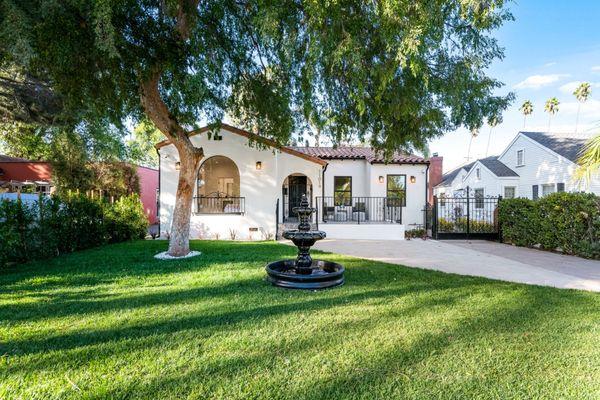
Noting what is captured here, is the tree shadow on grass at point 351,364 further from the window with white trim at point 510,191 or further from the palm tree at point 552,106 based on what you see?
the palm tree at point 552,106

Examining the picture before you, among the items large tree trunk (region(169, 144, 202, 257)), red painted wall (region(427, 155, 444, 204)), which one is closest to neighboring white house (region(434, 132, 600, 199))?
red painted wall (region(427, 155, 444, 204))

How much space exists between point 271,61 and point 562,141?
17390mm

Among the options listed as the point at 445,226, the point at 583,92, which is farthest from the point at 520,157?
the point at 583,92

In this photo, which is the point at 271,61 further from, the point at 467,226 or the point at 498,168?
the point at 498,168

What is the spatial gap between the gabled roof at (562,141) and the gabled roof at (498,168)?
87.0 inches

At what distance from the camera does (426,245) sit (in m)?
10.6

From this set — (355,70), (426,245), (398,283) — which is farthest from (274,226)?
(355,70)

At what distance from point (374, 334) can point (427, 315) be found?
0.98m

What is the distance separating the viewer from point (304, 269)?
18.3 ft

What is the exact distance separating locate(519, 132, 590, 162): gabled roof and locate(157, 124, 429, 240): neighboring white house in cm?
699

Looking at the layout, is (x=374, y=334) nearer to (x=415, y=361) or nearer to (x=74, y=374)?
(x=415, y=361)

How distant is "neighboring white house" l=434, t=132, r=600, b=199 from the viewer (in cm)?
1555

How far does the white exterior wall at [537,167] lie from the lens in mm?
15359

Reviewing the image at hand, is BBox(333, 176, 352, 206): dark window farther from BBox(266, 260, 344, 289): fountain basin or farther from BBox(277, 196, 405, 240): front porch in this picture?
BBox(266, 260, 344, 289): fountain basin
